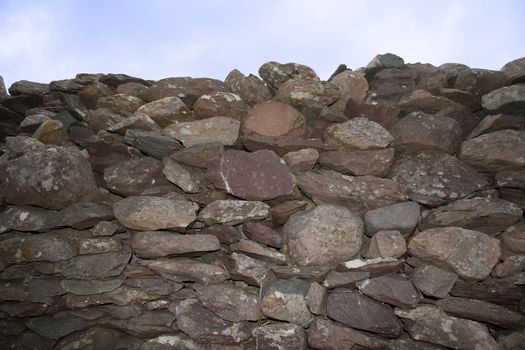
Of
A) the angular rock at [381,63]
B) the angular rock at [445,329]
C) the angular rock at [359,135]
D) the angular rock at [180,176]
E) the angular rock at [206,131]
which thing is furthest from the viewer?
the angular rock at [381,63]

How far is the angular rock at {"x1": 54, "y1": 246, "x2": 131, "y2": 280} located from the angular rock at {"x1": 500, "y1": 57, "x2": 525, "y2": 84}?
4710 mm

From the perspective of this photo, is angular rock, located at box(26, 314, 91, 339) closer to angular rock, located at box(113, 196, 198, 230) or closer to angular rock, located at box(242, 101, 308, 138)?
angular rock, located at box(113, 196, 198, 230)

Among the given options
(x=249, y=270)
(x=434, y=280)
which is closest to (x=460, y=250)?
(x=434, y=280)

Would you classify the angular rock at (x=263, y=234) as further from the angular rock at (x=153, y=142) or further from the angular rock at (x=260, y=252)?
the angular rock at (x=153, y=142)

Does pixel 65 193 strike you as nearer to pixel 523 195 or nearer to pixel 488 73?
pixel 523 195

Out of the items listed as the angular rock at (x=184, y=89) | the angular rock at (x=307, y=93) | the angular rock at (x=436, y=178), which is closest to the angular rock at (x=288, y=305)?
the angular rock at (x=436, y=178)

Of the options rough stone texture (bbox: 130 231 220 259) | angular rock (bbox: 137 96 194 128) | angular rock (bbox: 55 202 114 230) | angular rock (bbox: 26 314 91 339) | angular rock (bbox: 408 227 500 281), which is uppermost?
angular rock (bbox: 137 96 194 128)

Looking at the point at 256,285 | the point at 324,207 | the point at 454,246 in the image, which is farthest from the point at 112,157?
the point at 454,246

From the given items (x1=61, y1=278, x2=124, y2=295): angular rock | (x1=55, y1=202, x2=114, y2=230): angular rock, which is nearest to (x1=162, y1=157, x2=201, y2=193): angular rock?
(x1=55, y1=202, x2=114, y2=230): angular rock

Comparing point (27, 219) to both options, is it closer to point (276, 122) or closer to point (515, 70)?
point (276, 122)

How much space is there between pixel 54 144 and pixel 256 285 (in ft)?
9.20

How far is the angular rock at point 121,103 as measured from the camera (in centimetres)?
411

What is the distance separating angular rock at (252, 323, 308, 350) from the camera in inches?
118

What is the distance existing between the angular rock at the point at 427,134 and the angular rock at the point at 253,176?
131cm
